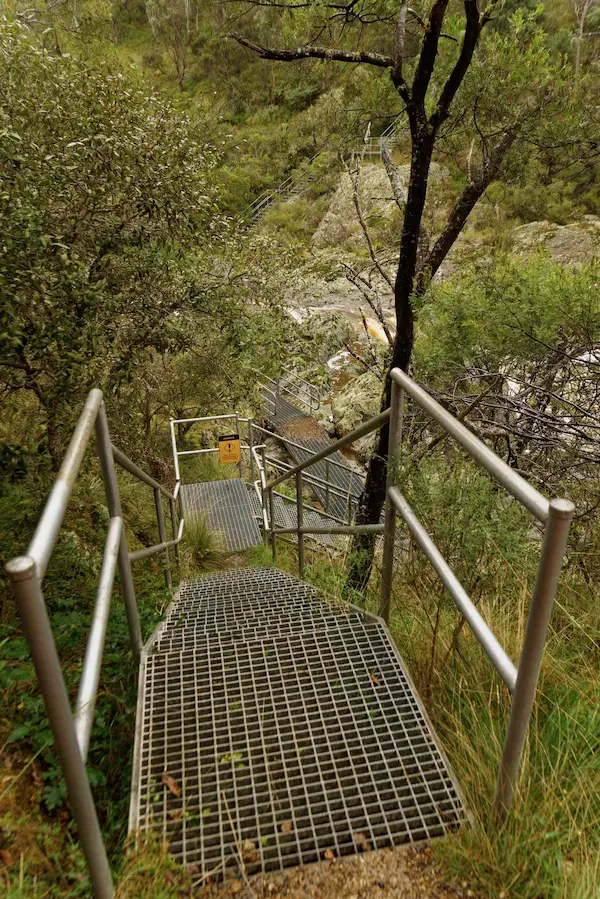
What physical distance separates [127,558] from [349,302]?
1785 centimetres

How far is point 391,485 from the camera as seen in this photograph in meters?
2.04

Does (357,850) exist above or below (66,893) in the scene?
below

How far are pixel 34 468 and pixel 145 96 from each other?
3.00 meters

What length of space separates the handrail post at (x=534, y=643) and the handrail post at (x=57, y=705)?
2.94ft

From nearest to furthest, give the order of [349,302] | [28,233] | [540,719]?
[540,719] < [28,233] < [349,302]

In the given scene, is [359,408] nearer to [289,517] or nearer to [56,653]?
[289,517]

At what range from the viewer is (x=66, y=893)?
1.19 metres

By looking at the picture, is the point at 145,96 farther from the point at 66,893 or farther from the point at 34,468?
the point at 66,893

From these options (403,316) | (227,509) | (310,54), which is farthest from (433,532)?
(227,509)

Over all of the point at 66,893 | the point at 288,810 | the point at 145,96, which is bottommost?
the point at 288,810

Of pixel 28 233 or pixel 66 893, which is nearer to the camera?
pixel 66 893

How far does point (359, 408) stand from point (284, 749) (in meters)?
11.8

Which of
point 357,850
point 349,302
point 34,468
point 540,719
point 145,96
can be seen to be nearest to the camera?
point 357,850

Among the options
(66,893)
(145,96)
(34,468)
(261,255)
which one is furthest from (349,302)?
(66,893)
